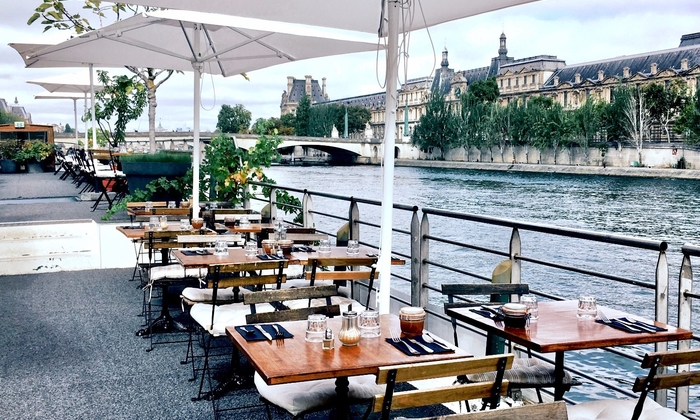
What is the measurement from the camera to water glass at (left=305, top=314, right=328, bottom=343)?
2.71 m

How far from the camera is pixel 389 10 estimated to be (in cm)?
340

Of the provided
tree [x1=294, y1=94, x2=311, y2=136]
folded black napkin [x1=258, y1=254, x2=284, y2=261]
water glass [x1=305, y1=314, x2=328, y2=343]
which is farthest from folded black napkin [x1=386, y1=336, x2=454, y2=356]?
tree [x1=294, y1=94, x2=311, y2=136]

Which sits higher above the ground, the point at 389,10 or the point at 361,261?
the point at 389,10

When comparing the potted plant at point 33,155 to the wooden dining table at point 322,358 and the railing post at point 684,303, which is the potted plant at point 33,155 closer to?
the wooden dining table at point 322,358

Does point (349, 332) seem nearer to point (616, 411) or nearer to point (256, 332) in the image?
point (256, 332)

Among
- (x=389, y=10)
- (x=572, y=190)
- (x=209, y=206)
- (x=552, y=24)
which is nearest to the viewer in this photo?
(x=389, y=10)

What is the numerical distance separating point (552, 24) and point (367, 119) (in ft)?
111

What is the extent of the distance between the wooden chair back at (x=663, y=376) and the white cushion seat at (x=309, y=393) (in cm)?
94

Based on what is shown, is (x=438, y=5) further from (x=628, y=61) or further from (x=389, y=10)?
(x=628, y=61)

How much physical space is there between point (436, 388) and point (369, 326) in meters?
0.72

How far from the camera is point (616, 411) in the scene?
259 cm

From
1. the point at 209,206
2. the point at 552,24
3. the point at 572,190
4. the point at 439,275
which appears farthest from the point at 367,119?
the point at 209,206

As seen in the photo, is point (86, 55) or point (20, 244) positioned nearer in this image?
point (86, 55)

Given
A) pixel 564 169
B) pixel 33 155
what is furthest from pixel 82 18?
pixel 564 169
